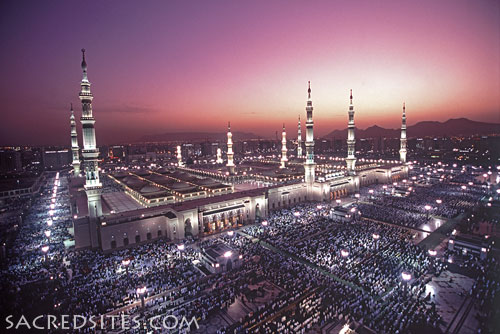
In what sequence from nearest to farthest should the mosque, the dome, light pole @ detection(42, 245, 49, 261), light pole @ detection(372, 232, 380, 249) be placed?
light pole @ detection(42, 245, 49, 261), light pole @ detection(372, 232, 380, 249), the mosque, the dome

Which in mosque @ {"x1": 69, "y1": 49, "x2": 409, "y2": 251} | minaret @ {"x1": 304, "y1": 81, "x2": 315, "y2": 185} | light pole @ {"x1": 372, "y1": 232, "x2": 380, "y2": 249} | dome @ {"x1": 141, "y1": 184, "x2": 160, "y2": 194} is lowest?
light pole @ {"x1": 372, "y1": 232, "x2": 380, "y2": 249}

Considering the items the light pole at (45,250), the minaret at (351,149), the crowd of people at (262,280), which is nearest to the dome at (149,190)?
the crowd of people at (262,280)

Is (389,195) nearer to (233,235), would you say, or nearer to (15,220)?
(233,235)

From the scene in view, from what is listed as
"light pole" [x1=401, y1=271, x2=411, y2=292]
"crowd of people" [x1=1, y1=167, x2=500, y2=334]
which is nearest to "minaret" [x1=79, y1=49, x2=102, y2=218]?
"crowd of people" [x1=1, y1=167, x2=500, y2=334]

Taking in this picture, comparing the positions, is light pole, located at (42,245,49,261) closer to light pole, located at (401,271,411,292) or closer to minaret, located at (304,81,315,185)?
light pole, located at (401,271,411,292)

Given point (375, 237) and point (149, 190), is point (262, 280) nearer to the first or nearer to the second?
point (375, 237)

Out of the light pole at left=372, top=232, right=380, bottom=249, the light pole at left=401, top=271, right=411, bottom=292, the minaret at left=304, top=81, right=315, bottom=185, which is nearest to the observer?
the light pole at left=401, top=271, right=411, bottom=292

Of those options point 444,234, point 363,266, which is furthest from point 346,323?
point 444,234

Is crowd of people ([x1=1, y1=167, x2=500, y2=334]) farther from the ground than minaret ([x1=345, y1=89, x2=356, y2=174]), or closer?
closer
